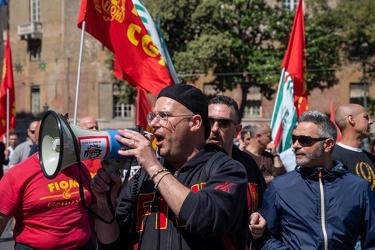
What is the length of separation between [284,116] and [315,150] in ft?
22.5

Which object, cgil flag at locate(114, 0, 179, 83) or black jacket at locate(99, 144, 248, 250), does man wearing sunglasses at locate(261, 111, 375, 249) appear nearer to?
black jacket at locate(99, 144, 248, 250)

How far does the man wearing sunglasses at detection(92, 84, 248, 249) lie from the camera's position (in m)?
3.11

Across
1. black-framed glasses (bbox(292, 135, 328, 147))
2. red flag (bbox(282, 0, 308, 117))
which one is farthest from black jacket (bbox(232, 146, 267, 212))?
red flag (bbox(282, 0, 308, 117))

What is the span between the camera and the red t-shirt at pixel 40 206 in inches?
211

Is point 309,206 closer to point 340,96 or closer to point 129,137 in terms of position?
point 129,137

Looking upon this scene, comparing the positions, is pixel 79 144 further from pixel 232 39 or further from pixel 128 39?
pixel 232 39

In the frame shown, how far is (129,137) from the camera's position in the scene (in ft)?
10.5

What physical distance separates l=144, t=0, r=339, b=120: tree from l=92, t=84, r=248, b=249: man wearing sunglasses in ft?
104

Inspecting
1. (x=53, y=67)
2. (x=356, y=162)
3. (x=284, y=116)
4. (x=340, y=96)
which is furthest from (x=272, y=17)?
(x=356, y=162)

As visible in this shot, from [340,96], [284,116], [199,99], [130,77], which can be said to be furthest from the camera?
[340,96]

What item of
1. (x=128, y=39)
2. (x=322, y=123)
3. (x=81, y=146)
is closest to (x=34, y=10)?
(x=128, y=39)

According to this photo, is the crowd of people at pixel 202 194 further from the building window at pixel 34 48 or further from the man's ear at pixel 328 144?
the building window at pixel 34 48

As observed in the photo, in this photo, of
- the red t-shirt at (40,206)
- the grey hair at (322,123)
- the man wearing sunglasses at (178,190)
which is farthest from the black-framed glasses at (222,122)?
the man wearing sunglasses at (178,190)

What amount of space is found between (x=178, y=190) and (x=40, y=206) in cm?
256
